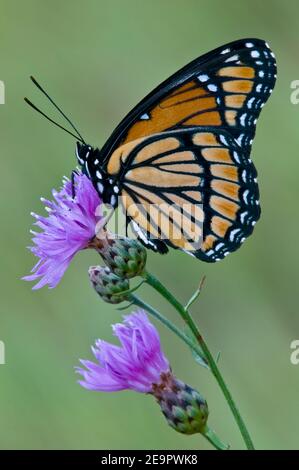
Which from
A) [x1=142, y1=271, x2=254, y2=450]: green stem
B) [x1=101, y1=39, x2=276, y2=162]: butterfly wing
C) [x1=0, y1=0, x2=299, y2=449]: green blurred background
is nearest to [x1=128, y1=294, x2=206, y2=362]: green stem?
[x1=142, y1=271, x2=254, y2=450]: green stem

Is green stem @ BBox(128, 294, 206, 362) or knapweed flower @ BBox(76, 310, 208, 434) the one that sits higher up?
green stem @ BBox(128, 294, 206, 362)

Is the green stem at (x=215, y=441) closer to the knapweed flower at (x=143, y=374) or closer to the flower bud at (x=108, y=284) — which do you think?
the knapweed flower at (x=143, y=374)

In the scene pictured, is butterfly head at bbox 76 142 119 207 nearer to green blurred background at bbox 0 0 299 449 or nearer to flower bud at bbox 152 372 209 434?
flower bud at bbox 152 372 209 434

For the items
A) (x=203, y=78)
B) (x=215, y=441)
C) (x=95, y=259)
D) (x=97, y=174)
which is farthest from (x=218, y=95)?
(x=95, y=259)

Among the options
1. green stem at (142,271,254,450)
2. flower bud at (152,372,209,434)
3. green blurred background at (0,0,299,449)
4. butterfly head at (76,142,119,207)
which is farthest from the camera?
green blurred background at (0,0,299,449)

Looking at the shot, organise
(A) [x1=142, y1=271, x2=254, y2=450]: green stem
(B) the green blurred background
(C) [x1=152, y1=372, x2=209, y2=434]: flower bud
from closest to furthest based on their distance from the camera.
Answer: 1. (A) [x1=142, y1=271, x2=254, y2=450]: green stem
2. (C) [x1=152, y1=372, x2=209, y2=434]: flower bud
3. (B) the green blurred background
